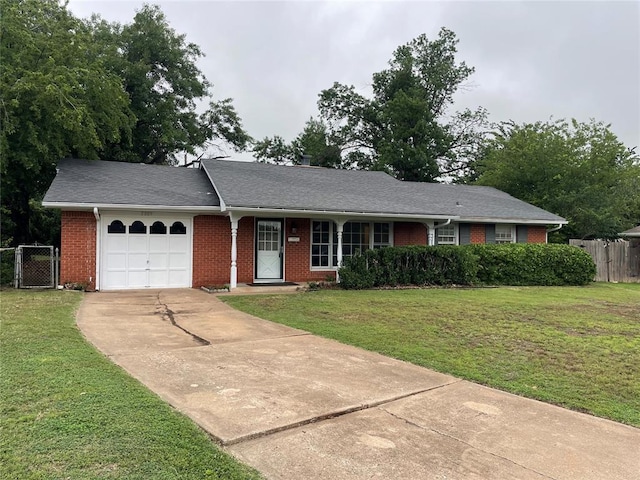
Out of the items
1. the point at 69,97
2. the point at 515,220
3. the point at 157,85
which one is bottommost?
the point at 515,220

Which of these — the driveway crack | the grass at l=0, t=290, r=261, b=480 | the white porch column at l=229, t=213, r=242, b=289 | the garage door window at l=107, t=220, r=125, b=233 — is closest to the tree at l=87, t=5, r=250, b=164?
the garage door window at l=107, t=220, r=125, b=233

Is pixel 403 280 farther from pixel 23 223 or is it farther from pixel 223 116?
pixel 223 116

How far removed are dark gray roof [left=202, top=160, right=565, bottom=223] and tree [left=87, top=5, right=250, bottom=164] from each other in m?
7.88

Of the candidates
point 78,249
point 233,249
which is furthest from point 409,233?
point 78,249

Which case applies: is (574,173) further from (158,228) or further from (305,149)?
(158,228)

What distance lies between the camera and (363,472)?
3.07 meters

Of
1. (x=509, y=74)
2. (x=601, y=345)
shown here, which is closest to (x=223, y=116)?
(x=509, y=74)

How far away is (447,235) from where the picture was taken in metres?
18.1

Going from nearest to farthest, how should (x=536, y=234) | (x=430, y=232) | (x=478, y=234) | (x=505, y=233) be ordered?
(x=430, y=232), (x=478, y=234), (x=505, y=233), (x=536, y=234)

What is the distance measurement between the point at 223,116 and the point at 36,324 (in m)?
21.7

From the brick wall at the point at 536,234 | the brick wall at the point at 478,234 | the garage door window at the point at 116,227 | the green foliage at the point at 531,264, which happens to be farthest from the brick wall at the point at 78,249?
the brick wall at the point at 536,234

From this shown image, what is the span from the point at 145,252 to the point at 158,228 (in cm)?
80

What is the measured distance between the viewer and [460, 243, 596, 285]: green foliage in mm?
16031

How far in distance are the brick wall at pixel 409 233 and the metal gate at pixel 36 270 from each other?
11292 mm
